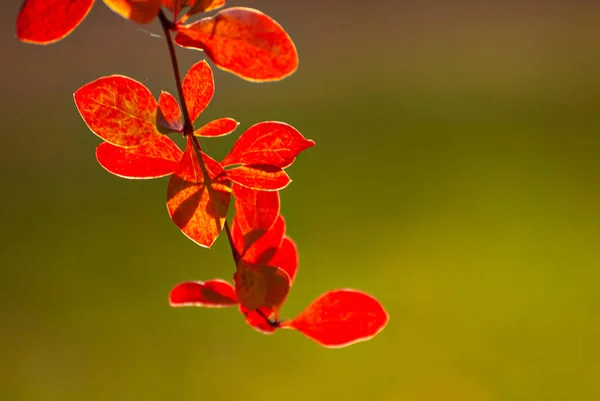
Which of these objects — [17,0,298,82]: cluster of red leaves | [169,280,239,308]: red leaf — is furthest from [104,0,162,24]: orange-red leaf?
[169,280,239,308]: red leaf

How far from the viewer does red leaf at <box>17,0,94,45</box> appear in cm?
18

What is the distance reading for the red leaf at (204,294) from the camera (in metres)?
0.26

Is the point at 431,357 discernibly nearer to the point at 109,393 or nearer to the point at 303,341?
the point at 303,341

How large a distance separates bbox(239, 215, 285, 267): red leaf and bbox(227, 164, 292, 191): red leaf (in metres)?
0.03

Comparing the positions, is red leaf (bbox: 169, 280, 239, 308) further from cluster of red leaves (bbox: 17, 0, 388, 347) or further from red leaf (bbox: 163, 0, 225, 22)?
red leaf (bbox: 163, 0, 225, 22)

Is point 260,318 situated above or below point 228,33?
below

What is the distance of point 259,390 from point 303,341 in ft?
0.92

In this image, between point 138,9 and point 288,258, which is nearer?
point 138,9

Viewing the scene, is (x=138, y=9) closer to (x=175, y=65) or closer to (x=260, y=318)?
(x=175, y=65)

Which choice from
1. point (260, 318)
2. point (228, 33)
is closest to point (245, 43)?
Result: point (228, 33)

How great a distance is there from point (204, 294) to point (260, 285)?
1.3 inches

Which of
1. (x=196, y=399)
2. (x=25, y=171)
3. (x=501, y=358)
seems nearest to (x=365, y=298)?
(x=196, y=399)

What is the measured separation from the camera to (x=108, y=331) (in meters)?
1.84

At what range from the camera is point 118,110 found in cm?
21
